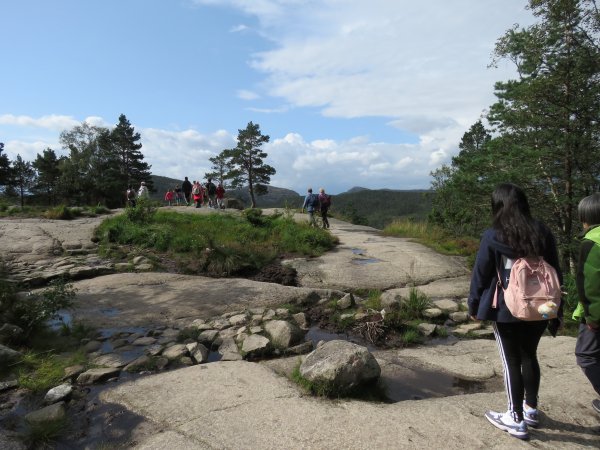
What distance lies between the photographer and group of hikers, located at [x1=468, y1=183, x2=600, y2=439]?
2.68 metres

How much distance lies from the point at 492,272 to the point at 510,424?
3.85 feet

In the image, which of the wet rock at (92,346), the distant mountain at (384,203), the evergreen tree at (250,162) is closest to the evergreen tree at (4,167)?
the evergreen tree at (250,162)

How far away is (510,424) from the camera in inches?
115

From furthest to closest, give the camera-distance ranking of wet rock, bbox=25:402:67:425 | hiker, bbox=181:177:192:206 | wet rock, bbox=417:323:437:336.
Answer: hiker, bbox=181:177:192:206 → wet rock, bbox=417:323:437:336 → wet rock, bbox=25:402:67:425

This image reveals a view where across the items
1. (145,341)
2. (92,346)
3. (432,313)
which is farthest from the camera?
(432,313)

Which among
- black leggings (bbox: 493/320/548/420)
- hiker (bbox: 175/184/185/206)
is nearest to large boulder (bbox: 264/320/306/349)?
black leggings (bbox: 493/320/548/420)

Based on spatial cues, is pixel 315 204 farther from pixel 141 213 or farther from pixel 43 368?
pixel 43 368

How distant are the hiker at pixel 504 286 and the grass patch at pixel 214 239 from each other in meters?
6.94

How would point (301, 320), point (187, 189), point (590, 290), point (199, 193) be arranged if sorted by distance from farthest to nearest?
1. point (187, 189)
2. point (199, 193)
3. point (301, 320)
4. point (590, 290)

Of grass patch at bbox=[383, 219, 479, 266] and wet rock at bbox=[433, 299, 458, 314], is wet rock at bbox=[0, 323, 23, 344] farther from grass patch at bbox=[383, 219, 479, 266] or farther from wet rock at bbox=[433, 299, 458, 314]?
grass patch at bbox=[383, 219, 479, 266]

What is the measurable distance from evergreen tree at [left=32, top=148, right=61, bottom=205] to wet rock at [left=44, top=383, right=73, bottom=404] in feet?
159

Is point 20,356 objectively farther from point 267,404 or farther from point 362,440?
point 362,440

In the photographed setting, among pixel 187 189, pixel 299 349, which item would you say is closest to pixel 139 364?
pixel 299 349

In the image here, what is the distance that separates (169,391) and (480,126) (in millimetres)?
39412
